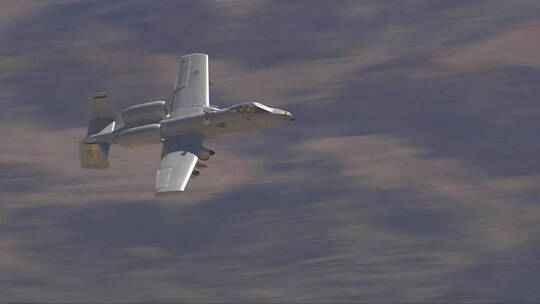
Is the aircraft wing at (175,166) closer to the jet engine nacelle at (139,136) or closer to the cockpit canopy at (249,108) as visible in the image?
the jet engine nacelle at (139,136)

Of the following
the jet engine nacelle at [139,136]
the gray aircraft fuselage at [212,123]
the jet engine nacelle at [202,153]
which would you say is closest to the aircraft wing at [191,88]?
the gray aircraft fuselage at [212,123]

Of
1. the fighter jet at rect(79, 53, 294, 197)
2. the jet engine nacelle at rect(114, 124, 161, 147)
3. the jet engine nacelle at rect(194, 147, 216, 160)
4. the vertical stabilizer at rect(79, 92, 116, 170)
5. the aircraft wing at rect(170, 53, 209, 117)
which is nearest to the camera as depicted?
the jet engine nacelle at rect(194, 147, 216, 160)

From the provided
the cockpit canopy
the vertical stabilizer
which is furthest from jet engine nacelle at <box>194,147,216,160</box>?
the vertical stabilizer

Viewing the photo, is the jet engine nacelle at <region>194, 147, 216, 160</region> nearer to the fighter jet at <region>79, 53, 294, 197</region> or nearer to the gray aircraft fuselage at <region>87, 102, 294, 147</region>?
the fighter jet at <region>79, 53, 294, 197</region>

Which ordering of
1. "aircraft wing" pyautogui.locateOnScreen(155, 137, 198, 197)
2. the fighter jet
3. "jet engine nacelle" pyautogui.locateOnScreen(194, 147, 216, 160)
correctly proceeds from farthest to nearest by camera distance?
the fighter jet → "jet engine nacelle" pyautogui.locateOnScreen(194, 147, 216, 160) → "aircraft wing" pyautogui.locateOnScreen(155, 137, 198, 197)

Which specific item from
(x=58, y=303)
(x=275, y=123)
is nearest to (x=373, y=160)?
(x=58, y=303)

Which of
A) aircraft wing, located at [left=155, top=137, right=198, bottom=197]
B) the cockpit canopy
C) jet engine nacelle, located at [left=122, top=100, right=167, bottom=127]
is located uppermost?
jet engine nacelle, located at [left=122, top=100, right=167, bottom=127]

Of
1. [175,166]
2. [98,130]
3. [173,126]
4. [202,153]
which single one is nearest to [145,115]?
[173,126]
